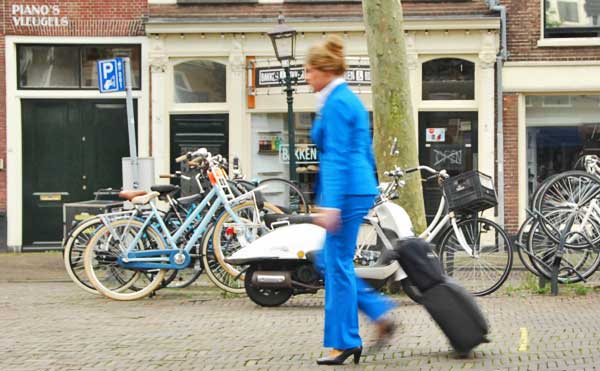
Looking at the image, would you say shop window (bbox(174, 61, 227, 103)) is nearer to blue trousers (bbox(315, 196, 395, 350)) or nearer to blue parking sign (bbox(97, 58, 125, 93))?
blue parking sign (bbox(97, 58, 125, 93))

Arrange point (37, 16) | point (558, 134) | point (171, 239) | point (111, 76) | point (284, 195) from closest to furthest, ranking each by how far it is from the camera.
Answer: point (171, 239) → point (284, 195) → point (111, 76) → point (37, 16) → point (558, 134)

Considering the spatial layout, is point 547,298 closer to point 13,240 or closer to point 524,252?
point 524,252

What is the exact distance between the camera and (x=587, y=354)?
6.29 metres

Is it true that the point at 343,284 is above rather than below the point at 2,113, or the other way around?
below

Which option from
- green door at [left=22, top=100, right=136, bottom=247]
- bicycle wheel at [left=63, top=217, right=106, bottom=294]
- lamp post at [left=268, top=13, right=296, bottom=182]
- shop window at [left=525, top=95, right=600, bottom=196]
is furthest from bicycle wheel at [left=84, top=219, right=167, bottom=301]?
shop window at [left=525, top=95, right=600, bottom=196]

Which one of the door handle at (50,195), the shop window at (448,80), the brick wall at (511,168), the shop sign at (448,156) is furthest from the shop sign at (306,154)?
the door handle at (50,195)

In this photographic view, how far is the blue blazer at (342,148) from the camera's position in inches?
222

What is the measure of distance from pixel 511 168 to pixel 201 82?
579 centimetres

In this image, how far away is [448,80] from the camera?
18.2 meters

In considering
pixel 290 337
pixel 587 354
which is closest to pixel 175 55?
pixel 290 337

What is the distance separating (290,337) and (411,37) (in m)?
11.6

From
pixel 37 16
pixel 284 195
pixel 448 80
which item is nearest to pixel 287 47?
pixel 284 195

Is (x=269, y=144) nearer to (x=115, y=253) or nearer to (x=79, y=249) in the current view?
(x=79, y=249)

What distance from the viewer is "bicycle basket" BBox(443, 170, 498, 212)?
9117 mm
